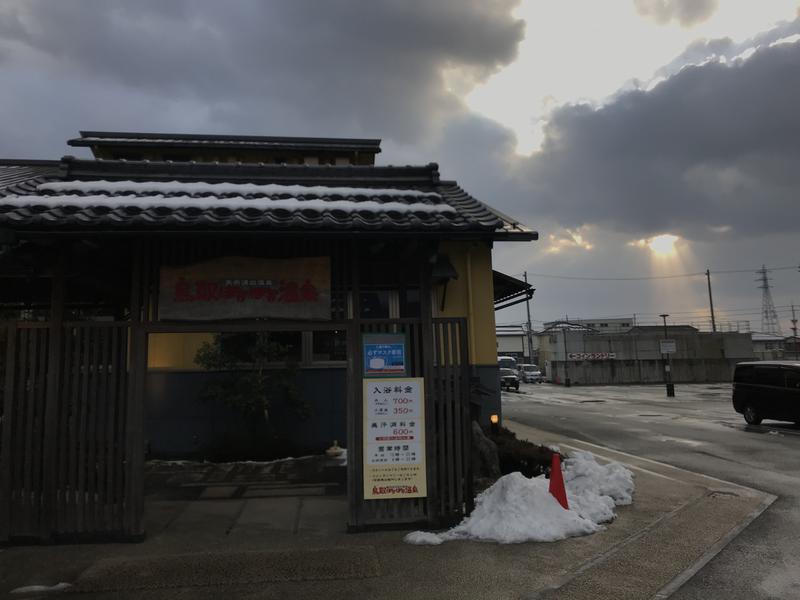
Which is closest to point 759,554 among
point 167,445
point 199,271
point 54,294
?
point 199,271

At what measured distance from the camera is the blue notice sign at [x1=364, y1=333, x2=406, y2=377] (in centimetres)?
599

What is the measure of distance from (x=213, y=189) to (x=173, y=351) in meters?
5.53

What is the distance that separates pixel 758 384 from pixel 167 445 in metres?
17.5

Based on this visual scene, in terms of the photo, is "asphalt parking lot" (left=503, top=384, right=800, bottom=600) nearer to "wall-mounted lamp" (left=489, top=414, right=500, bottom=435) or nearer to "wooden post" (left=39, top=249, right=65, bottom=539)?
"wall-mounted lamp" (left=489, top=414, right=500, bottom=435)

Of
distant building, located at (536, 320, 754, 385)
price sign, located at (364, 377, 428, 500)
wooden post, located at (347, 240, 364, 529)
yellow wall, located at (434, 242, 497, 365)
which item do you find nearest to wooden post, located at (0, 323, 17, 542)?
wooden post, located at (347, 240, 364, 529)

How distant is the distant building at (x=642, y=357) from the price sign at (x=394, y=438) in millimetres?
42647

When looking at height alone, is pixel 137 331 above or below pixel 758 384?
above

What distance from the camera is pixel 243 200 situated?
19.2ft

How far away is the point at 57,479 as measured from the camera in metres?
5.49

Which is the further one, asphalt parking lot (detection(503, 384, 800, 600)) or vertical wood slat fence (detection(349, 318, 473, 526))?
vertical wood slat fence (detection(349, 318, 473, 526))

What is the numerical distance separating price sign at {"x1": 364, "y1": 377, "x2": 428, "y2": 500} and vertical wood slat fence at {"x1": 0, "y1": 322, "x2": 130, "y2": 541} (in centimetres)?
270

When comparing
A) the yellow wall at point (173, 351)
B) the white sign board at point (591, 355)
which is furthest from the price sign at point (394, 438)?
the white sign board at point (591, 355)

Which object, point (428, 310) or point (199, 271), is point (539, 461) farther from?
point (199, 271)

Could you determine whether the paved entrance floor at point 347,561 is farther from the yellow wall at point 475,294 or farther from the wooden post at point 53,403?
the yellow wall at point 475,294
